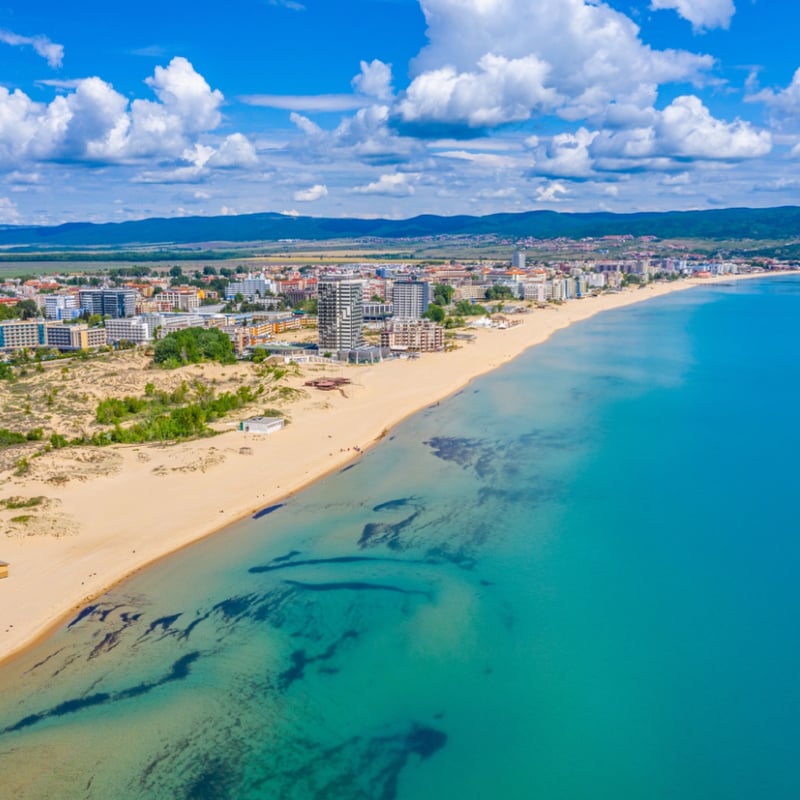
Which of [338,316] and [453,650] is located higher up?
[338,316]

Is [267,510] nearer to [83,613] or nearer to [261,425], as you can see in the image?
[83,613]

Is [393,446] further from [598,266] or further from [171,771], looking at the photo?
[598,266]

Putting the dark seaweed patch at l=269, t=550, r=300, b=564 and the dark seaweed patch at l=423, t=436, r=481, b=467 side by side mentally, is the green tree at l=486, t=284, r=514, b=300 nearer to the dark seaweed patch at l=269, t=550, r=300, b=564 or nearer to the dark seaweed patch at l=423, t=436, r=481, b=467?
the dark seaweed patch at l=423, t=436, r=481, b=467

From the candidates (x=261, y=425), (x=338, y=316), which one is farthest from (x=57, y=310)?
(x=261, y=425)

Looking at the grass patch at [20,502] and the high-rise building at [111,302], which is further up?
the high-rise building at [111,302]

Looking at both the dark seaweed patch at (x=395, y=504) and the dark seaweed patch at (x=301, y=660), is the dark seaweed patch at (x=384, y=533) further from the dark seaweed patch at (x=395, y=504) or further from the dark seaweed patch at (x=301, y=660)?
the dark seaweed patch at (x=301, y=660)

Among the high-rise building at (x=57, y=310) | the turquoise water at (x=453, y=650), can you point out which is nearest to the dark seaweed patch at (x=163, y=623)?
the turquoise water at (x=453, y=650)
